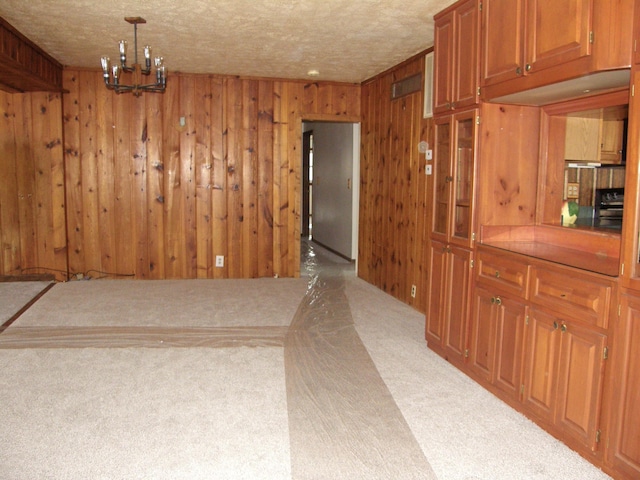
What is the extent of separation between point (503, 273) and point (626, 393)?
3.25ft

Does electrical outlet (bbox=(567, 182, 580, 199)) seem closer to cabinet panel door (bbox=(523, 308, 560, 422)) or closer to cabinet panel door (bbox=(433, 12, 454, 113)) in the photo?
cabinet panel door (bbox=(523, 308, 560, 422))

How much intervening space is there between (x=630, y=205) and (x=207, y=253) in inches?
205

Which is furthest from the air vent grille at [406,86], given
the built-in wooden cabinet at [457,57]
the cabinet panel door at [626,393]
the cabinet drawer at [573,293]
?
the cabinet panel door at [626,393]

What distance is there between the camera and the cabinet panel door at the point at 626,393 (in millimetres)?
2141

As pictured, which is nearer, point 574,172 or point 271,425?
point 271,425

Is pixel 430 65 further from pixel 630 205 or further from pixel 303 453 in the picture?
pixel 303 453

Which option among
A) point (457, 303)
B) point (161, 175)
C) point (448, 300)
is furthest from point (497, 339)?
point (161, 175)

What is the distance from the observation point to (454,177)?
3619mm

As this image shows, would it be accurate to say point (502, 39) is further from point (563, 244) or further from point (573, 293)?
point (573, 293)

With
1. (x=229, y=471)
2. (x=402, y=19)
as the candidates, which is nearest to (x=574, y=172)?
(x=402, y=19)

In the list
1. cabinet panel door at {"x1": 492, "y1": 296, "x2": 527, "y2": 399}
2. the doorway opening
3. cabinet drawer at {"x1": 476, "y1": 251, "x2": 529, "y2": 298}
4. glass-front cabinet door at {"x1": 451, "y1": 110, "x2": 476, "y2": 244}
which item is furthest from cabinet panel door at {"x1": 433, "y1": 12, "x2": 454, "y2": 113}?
the doorway opening

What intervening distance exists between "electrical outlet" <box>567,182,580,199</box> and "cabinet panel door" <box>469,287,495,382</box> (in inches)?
29.7

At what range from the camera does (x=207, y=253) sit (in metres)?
6.65

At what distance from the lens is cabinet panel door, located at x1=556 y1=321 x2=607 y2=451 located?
92.3 inches
